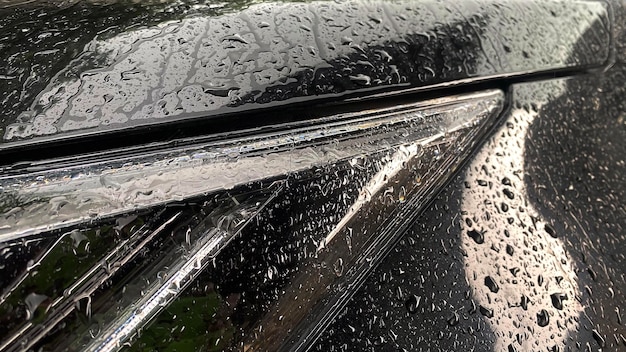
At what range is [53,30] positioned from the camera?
2.76ft

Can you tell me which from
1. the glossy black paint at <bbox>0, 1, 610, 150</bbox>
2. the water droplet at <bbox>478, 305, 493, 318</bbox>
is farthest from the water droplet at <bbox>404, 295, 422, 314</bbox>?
the glossy black paint at <bbox>0, 1, 610, 150</bbox>

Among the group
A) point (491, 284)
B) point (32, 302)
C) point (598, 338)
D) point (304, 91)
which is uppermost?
point (304, 91)

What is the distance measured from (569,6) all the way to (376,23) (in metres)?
0.57

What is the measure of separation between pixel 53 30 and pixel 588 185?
3.53 feet

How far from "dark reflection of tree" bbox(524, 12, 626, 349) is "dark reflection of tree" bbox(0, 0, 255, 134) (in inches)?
27.0

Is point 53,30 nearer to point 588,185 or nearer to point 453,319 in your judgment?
point 453,319

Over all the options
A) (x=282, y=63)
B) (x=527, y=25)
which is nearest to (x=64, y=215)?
(x=282, y=63)

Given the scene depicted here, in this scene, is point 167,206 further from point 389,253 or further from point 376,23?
point 376,23

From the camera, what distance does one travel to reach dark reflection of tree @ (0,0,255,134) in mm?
769

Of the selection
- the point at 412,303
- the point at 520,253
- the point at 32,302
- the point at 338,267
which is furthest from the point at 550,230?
the point at 32,302

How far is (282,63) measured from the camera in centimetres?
88

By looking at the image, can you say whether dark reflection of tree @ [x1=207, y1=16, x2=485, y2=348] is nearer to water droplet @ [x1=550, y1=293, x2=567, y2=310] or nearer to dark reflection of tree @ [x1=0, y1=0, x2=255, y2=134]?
dark reflection of tree @ [x1=0, y1=0, x2=255, y2=134]

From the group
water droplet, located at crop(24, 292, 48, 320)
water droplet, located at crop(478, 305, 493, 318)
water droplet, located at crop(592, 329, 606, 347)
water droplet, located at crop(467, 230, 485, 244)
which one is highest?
water droplet, located at crop(24, 292, 48, 320)

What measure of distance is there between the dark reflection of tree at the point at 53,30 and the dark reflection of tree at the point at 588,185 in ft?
2.25
